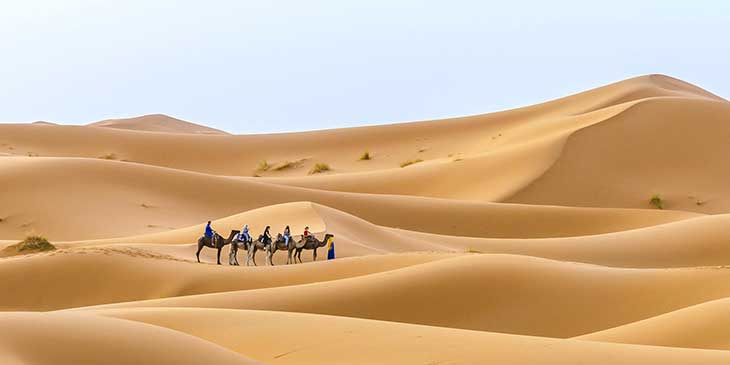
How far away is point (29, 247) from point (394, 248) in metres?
7.59

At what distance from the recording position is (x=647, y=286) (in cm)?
1794

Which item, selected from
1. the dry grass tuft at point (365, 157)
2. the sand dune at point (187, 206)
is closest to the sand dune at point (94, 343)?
the sand dune at point (187, 206)

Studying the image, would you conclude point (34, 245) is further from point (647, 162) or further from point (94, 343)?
point (647, 162)

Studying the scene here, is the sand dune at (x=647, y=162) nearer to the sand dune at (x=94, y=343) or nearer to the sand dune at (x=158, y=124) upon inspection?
the sand dune at (x=94, y=343)

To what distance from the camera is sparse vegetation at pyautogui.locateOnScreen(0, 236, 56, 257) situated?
2289 cm

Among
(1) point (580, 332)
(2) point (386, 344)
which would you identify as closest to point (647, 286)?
(1) point (580, 332)

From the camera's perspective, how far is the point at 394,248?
2586 cm

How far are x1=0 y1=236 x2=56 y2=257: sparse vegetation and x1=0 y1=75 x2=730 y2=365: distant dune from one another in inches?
3.8

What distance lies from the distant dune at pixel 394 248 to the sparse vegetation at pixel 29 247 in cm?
10

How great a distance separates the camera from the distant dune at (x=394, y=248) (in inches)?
437

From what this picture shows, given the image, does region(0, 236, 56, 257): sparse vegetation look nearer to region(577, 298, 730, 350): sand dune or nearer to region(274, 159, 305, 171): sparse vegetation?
region(577, 298, 730, 350): sand dune

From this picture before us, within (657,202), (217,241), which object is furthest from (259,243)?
(657,202)

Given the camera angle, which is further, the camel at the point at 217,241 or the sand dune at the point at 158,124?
the sand dune at the point at 158,124

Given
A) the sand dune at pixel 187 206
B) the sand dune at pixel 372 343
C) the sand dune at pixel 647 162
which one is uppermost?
the sand dune at pixel 647 162
